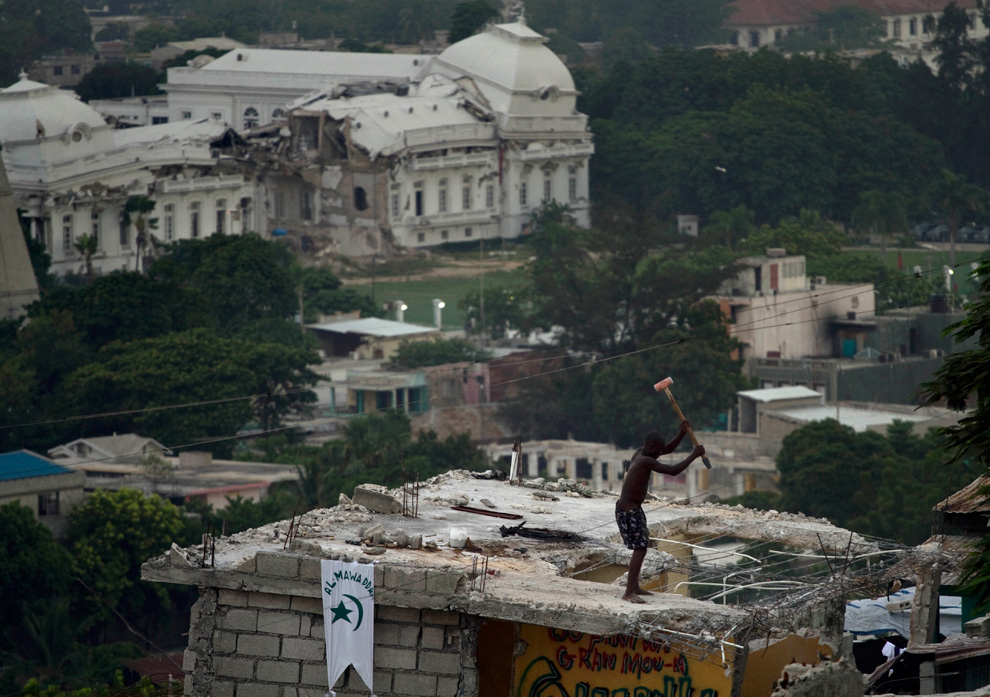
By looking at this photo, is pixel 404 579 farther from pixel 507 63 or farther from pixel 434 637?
pixel 507 63

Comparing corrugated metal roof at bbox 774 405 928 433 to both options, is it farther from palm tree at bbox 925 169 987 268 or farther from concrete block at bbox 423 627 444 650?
concrete block at bbox 423 627 444 650

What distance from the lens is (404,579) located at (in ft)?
50.2

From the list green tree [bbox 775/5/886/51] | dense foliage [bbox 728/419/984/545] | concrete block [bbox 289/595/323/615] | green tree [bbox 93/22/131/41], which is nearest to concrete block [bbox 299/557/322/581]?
concrete block [bbox 289/595/323/615]

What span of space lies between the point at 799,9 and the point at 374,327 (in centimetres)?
6977

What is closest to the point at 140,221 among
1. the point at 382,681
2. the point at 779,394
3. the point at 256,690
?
the point at 779,394

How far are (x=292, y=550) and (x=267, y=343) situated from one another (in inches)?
2036

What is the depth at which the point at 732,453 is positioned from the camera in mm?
58781

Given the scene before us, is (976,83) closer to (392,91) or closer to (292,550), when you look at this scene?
(392,91)

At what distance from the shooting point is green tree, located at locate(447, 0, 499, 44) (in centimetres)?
11038

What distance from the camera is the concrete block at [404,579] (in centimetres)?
1527

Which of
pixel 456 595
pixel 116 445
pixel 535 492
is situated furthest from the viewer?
pixel 116 445

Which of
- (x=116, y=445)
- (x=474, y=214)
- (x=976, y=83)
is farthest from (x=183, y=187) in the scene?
(x=976, y=83)

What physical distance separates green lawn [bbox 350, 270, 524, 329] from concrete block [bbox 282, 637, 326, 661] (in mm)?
61599

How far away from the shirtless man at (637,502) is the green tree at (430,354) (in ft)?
177
